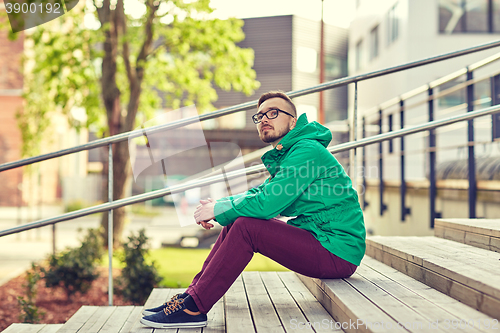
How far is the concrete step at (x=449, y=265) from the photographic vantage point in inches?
73.0

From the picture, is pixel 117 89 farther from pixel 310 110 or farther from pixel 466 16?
pixel 310 110

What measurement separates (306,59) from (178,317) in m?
20.7

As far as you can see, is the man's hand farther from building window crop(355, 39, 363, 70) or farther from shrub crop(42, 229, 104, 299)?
building window crop(355, 39, 363, 70)

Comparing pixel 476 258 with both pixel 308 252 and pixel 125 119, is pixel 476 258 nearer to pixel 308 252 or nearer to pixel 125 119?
pixel 308 252

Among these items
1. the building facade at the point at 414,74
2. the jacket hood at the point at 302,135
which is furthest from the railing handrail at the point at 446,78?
the jacket hood at the point at 302,135

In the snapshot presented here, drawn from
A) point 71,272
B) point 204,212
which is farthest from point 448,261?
point 71,272

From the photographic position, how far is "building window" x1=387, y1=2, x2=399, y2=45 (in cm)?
1319

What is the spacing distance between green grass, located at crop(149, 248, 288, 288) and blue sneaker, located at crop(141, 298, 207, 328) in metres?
3.43

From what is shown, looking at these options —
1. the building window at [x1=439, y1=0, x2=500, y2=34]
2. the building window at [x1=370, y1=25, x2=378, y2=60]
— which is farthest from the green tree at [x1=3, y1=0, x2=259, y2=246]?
the building window at [x1=370, y1=25, x2=378, y2=60]

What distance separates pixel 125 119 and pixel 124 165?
0.97 metres

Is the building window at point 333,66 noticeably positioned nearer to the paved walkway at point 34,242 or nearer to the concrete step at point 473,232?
the paved walkway at point 34,242

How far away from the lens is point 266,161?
251cm

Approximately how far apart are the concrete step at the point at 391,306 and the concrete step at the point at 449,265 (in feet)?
0.15

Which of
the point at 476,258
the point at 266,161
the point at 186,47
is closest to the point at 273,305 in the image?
the point at 266,161
